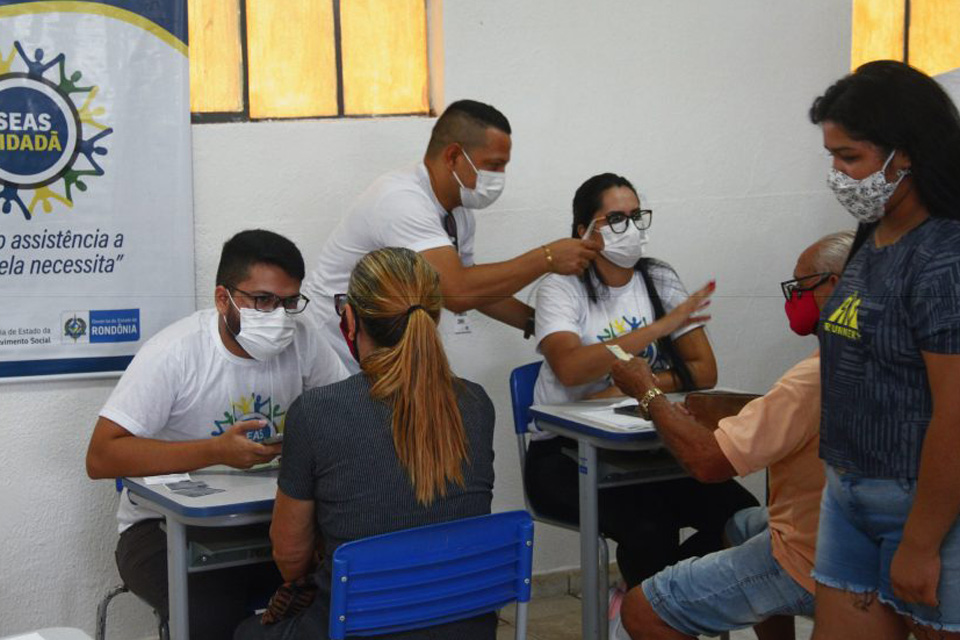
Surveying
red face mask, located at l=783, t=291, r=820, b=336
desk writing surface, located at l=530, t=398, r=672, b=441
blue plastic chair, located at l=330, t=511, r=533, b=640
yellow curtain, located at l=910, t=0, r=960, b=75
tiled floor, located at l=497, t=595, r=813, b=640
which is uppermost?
yellow curtain, located at l=910, t=0, r=960, b=75

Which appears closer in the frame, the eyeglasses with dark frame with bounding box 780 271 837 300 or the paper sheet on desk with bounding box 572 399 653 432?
the eyeglasses with dark frame with bounding box 780 271 837 300

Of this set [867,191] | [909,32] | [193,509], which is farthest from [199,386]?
[909,32]

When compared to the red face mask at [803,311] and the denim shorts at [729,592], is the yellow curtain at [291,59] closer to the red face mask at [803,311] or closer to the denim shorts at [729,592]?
the red face mask at [803,311]

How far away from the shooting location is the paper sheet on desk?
9.53 feet

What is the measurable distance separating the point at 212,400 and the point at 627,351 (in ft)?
4.10

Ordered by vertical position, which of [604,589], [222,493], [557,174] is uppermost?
[557,174]

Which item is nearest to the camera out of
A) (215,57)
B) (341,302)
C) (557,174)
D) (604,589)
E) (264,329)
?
(264,329)

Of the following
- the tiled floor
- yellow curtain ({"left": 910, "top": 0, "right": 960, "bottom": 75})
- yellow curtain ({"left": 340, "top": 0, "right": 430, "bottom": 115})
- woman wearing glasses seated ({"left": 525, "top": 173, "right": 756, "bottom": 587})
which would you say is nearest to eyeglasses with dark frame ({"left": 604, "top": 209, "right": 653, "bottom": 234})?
woman wearing glasses seated ({"left": 525, "top": 173, "right": 756, "bottom": 587})

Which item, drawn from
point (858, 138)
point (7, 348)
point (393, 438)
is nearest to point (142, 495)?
point (393, 438)

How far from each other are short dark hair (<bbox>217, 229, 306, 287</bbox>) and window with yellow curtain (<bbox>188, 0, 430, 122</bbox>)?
0.95 m

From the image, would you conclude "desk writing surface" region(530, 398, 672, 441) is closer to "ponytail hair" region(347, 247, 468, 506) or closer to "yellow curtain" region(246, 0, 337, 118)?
"ponytail hair" region(347, 247, 468, 506)

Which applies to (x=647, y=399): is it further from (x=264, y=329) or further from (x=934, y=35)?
(x=934, y=35)

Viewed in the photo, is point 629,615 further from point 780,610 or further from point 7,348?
point 7,348

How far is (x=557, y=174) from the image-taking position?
3.99m
